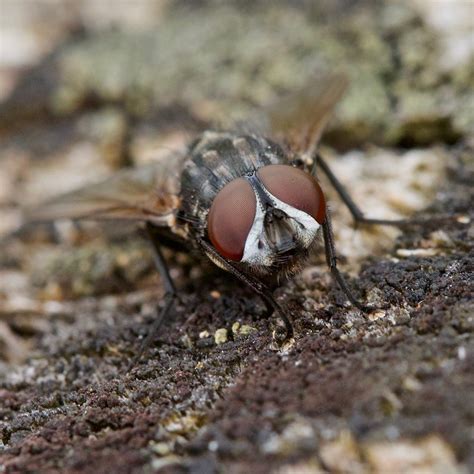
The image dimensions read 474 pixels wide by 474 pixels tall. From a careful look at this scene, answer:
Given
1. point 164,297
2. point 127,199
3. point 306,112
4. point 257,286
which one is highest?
point 306,112

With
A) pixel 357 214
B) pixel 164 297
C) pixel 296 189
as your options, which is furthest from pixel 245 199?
pixel 357 214

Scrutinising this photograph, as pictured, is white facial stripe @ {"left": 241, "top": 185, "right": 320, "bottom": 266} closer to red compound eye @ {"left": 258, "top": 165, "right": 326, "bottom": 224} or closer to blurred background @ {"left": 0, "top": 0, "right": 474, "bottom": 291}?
red compound eye @ {"left": 258, "top": 165, "right": 326, "bottom": 224}

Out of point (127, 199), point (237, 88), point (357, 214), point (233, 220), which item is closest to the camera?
point (233, 220)

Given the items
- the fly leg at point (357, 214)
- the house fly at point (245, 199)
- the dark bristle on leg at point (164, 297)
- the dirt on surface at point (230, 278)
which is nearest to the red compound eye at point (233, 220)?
the house fly at point (245, 199)

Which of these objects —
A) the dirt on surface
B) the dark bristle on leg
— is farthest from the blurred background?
the dark bristle on leg

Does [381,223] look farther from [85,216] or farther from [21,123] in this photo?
[21,123]

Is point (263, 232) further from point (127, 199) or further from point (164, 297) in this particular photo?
point (127, 199)

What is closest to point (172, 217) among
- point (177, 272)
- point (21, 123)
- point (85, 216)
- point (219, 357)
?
point (177, 272)
